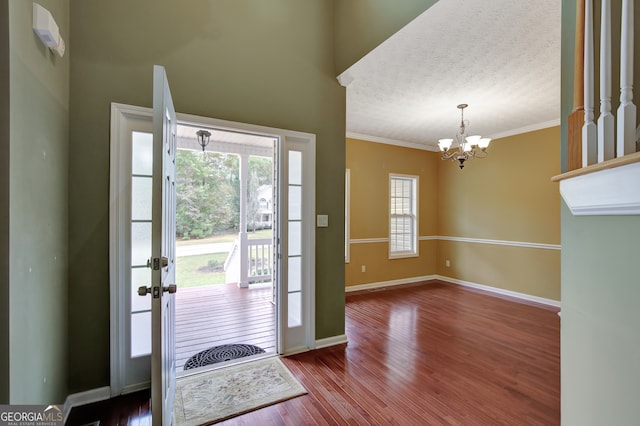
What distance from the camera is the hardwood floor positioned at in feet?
6.23

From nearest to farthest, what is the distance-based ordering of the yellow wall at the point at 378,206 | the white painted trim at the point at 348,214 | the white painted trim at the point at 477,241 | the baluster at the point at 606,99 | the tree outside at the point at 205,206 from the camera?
the baluster at the point at 606,99, the white painted trim at the point at 477,241, the white painted trim at the point at 348,214, the yellow wall at the point at 378,206, the tree outside at the point at 205,206

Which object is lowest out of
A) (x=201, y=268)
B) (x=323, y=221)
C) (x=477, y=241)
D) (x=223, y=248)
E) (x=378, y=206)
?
(x=201, y=268)

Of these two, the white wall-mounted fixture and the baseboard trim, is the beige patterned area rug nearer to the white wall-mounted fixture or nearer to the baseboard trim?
the baseboard trim

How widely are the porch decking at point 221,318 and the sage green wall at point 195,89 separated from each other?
0.84 metres

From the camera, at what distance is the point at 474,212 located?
5.36 m

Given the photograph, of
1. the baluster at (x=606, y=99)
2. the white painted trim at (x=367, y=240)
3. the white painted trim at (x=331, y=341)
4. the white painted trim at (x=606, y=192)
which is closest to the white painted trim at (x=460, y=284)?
the white painted trim at (x=367, y=240)

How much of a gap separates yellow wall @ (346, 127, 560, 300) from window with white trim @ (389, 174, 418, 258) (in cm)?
15

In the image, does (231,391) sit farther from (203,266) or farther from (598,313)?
(203,266)

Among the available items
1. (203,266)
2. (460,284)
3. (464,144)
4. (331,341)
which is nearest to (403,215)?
(460,284)

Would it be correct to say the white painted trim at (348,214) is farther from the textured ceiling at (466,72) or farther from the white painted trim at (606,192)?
the white painted trim at (606,192)

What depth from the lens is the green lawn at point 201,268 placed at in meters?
6.91

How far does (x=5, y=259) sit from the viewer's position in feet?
3.88

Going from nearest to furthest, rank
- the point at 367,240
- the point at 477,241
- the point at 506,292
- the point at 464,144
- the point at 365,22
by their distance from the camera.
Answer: the point at 365,22 < the point at 464,144 < the point at 506,292 < the point at 367,240 < the point at 477,241

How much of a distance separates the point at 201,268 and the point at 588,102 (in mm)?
7869
